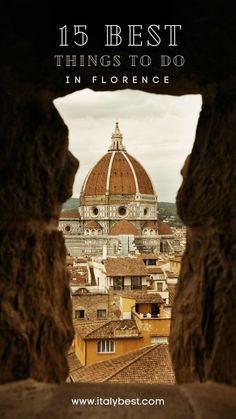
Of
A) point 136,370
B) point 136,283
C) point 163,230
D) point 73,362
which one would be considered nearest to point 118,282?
point 136,283

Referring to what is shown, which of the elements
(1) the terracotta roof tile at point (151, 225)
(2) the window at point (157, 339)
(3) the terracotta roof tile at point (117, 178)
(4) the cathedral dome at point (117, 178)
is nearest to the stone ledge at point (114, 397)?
(2) the window at point (157, 339)

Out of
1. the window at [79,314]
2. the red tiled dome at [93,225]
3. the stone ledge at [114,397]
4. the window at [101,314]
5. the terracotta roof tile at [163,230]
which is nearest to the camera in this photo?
the stone ledge at [114,397]

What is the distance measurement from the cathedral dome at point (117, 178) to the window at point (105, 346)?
36.2 m

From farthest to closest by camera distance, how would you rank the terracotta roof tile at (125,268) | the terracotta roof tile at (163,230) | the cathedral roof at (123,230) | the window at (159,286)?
the terracotta roof tile at (163,230)
the cathedral roof at (123,230)
the window at (159,286)
the terracotta roof tile at (125,268)

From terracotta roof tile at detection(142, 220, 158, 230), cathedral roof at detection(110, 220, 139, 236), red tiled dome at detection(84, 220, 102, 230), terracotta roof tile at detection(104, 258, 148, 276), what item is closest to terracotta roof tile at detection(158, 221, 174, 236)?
terracotta roof tile at detection(142, 220, 158, 230)

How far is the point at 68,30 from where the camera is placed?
132cm

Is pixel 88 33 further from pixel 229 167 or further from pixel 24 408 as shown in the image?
pixel 24 408

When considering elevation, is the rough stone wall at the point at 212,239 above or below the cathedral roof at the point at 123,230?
below

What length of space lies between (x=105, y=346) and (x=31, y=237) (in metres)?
7.67

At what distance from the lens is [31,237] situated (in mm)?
1438

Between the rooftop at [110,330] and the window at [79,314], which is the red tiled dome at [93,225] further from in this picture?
the rooftop at [110,330]

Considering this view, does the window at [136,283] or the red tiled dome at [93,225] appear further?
the red tiled dome at [93,225]

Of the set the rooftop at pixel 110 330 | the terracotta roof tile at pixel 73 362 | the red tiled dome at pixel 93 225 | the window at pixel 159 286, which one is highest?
the red tiled dome at pixel 93 225

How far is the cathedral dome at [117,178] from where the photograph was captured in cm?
4562
